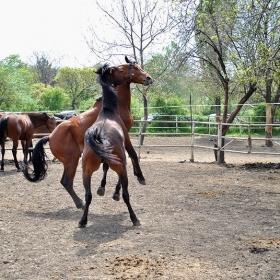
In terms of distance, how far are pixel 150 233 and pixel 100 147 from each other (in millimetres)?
1194

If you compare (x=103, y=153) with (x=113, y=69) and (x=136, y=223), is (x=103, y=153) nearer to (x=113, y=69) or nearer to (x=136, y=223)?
(x=136, y=223)

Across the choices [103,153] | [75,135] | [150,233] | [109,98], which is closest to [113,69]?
[109,98]

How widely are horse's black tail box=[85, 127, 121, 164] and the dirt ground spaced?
0.92 metres

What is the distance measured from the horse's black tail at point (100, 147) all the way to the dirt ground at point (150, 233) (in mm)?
924

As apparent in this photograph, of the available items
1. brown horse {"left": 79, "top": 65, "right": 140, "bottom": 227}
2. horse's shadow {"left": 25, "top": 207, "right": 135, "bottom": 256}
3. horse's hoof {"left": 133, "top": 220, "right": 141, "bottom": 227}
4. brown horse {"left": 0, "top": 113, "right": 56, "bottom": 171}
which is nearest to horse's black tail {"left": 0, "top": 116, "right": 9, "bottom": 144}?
brown horse {"left": 0, "top": 113, "right": 56, "bottom": 171}

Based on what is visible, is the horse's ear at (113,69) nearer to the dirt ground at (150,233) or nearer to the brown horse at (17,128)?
the dirt ground at (150,233)

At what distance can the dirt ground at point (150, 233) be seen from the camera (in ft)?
12.3

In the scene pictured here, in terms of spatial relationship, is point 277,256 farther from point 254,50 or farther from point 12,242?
point 254,50

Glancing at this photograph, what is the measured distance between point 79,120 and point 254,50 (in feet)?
18.3

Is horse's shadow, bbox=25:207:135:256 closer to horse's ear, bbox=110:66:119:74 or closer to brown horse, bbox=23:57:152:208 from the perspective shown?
brown horse, bbox=23:57:152:208

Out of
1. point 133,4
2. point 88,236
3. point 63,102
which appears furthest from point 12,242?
point 63,102

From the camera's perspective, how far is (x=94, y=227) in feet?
17.6

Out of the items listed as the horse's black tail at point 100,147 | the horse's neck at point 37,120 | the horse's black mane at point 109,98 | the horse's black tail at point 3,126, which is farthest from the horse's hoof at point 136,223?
the horse's neck at point 37,120

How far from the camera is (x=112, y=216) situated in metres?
5.98
